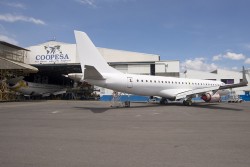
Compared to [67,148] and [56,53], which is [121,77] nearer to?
[67,148]

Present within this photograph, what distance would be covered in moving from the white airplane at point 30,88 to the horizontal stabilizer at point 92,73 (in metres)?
30.5

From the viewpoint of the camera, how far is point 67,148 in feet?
23.0

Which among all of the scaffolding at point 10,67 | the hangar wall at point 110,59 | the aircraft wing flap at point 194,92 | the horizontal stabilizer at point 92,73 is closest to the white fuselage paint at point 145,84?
the horizontal stabilizer at point 92,73

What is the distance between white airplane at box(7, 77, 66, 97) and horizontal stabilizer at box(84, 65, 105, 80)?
3049cm

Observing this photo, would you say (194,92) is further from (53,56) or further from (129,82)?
(53,56)

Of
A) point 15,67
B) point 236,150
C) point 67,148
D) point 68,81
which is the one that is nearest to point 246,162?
point 236,150

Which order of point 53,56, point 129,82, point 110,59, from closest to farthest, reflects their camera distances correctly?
point 129,82 < point 53,56 < point 110,59

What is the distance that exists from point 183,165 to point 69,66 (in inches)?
1961

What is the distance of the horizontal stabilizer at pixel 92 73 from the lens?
18469 mm

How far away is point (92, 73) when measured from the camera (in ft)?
64.2

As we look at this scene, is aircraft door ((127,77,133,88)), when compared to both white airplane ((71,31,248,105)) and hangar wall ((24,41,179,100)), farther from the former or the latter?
hangar wall ((24,41,179,100))

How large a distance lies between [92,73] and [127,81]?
5.20 m

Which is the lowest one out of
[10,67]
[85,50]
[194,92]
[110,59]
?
[194,92]

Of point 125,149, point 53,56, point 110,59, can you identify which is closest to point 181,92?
point 125,149
